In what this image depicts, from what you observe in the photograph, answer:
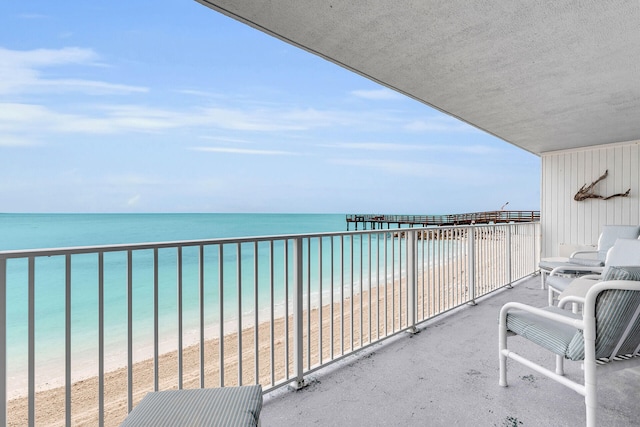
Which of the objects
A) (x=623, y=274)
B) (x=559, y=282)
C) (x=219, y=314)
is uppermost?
(x=623, y=274)

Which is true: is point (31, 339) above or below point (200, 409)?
above

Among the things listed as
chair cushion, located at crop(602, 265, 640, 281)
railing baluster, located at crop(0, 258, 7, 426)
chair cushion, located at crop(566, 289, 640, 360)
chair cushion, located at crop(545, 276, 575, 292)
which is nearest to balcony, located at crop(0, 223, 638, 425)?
railing baluster, located at crop(0, 258, 7, 426)

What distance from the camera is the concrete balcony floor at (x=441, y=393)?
1735mm

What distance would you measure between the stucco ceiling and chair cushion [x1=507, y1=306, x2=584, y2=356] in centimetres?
178

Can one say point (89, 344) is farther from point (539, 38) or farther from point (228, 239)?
point (539, 38)

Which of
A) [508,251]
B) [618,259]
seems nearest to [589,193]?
[508,251]

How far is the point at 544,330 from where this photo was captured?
5.75ft

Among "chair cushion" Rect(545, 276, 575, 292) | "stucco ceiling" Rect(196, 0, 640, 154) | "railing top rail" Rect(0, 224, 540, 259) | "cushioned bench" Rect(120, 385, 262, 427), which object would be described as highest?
"stucco ceiling" Rect(196, 0, 640, 154)

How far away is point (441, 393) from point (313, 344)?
2.19 m

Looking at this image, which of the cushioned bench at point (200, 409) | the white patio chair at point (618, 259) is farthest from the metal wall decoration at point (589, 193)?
the cushioned bench at point (200, 409)

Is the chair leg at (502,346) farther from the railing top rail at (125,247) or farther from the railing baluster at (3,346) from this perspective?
the railing baluster at (3,346)

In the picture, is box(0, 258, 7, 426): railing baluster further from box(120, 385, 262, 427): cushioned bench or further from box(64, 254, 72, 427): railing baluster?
box(120, 385, 262, 427): cushioned bench

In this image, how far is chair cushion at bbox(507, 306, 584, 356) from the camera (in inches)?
65.2

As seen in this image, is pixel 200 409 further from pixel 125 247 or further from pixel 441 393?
pixel 441 393
